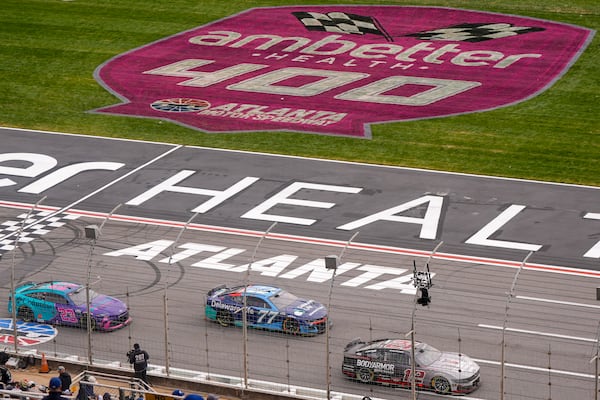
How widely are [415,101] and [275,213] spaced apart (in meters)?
16.1

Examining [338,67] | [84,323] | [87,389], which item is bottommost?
[84,323]

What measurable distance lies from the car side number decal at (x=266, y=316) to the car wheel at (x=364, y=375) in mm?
2953

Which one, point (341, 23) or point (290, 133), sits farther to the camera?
point (341, 23)

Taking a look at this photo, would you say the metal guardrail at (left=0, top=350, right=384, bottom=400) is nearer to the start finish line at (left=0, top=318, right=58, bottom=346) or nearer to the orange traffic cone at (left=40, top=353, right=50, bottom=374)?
the orange traffic cone at (left=40, top=353, right=50, bottom=374)

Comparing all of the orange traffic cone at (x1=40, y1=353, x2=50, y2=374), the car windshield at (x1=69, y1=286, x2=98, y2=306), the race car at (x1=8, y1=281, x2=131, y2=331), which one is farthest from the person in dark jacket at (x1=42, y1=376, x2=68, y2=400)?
the car windshield at (x1=69, y1=286, x2=98, y2=306)

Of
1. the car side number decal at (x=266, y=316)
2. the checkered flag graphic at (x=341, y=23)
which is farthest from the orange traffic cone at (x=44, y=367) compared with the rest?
the checkered flag graphic at (x=341, y=23)

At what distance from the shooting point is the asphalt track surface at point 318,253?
3581 centimetres

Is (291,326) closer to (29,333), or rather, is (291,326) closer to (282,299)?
(282,299)

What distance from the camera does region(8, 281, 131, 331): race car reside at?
38.3 meters

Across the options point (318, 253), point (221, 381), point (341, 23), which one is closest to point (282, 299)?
point (221, 381)

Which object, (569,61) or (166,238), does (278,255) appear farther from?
(569,61)

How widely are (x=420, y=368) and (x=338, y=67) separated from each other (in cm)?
3696

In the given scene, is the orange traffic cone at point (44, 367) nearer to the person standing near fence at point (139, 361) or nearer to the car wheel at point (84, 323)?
the car wheel at point (84, 323)

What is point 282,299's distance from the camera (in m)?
37.8
